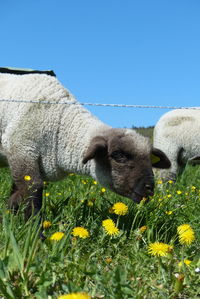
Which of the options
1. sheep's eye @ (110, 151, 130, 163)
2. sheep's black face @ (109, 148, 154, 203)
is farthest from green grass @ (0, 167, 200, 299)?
sheep's eye @ (110, 151, 130, 163)

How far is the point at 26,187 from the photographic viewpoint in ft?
13.0

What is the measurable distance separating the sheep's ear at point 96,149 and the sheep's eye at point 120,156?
0.34 feet

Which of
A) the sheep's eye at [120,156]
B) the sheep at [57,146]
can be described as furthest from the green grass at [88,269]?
the sheep's eye at [120,156]

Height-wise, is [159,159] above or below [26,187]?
above

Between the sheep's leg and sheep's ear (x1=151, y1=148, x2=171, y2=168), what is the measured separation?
120cm

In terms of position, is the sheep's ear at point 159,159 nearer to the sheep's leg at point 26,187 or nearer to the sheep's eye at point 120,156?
the sheep's eye at point 120,156

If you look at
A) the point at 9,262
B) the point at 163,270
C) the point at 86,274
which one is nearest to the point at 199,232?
the point at 163,270

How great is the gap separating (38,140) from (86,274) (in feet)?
6.93

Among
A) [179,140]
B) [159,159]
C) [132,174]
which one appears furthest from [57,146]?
[179,140]

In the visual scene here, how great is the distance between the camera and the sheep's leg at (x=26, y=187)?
395cm

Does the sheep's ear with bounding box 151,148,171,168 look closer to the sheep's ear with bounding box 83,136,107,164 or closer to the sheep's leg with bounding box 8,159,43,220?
the sheep's ear with bounding box 83,136,107,164

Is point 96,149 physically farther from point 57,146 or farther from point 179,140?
point 179,140

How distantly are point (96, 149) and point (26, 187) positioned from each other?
0.78 m

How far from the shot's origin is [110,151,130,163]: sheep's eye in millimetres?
3932
